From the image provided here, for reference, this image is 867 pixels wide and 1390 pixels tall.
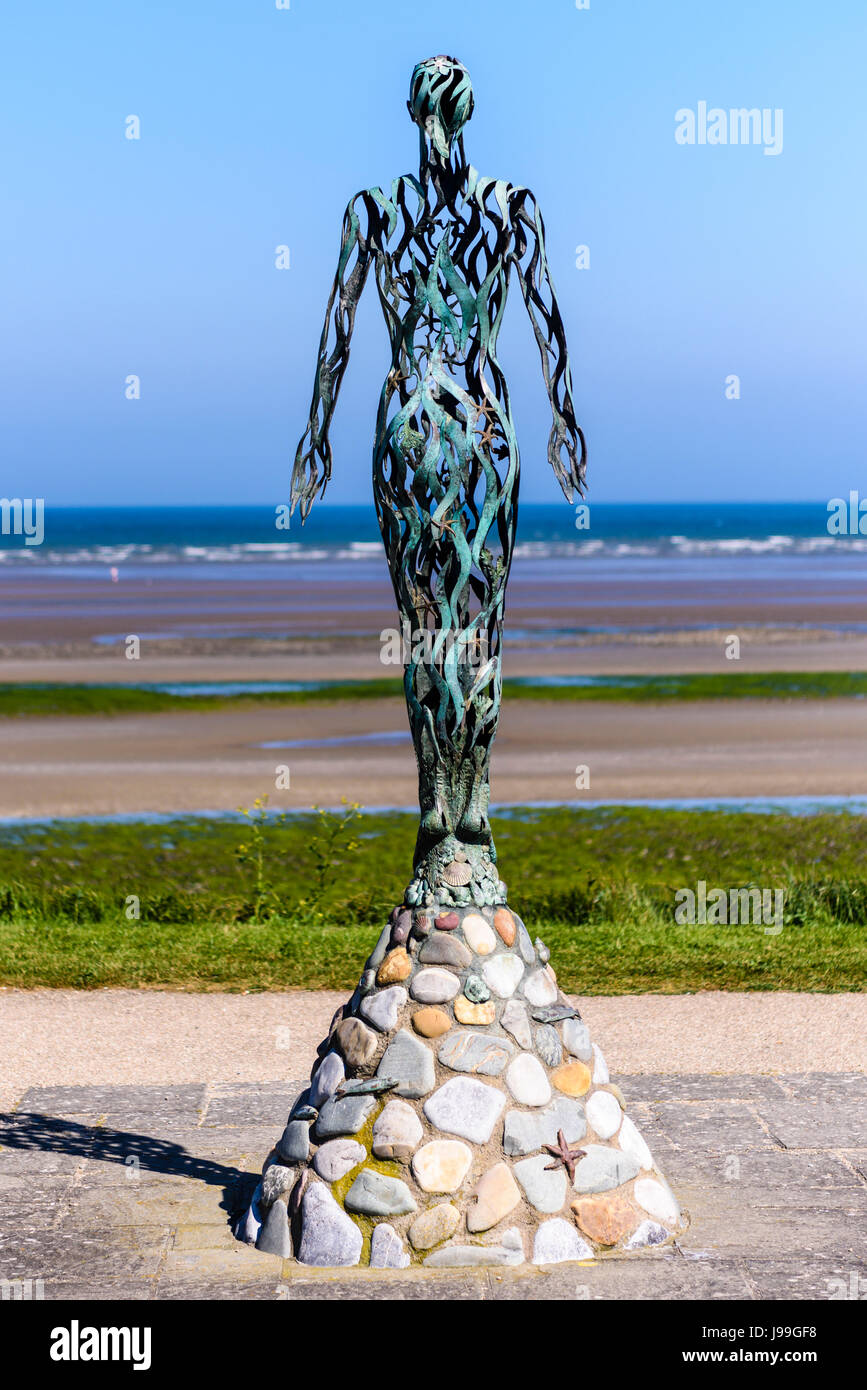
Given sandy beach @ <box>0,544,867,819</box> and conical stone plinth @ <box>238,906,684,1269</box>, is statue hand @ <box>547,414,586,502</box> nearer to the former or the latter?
conical stone plinth @ <box>238,906,684,1269</box>

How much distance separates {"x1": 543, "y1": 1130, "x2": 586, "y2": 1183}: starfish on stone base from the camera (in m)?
5.27

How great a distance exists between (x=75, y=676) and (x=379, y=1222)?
22.1 metres

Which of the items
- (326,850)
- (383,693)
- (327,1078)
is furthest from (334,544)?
(327,1078)

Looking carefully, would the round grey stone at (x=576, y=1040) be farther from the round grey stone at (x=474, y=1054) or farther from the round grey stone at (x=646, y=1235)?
the round grey stone at (x=646, y=1235)

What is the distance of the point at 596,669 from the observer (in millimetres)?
26922

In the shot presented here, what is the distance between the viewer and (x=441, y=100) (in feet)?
17.6

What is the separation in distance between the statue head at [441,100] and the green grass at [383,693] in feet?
55.7

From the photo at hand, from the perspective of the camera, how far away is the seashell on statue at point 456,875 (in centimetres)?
551

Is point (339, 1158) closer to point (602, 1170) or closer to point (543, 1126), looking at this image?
point (543, 1126)

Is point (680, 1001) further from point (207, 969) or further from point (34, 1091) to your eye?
point (34, 1091)

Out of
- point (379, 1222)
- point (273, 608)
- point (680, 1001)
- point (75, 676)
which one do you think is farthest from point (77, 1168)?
point (273, 608)

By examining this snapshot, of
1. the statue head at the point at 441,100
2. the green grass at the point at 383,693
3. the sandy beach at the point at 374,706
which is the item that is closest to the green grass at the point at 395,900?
the sandy beach at the point at 374,706

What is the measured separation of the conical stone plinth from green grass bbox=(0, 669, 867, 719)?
16834mm

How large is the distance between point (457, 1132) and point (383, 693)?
60.5 ft
